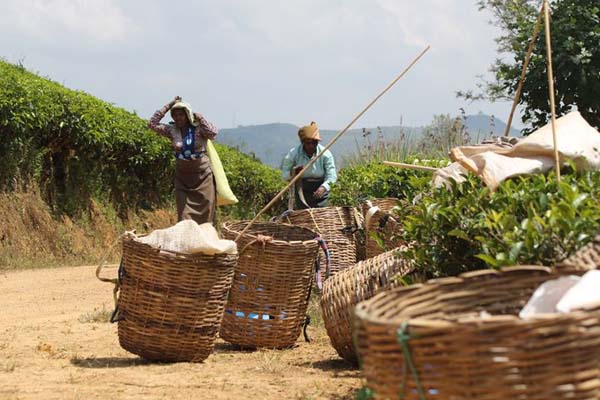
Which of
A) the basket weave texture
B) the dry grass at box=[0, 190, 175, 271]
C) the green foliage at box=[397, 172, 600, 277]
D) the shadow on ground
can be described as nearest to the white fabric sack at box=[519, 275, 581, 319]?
the green foliage at box=[397, 172, 600, 277]

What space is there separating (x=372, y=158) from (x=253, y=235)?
21.9 feet

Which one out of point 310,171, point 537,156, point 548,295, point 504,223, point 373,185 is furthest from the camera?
point 373,185

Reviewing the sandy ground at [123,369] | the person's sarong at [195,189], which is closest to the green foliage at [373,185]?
the person's sarong at [195,189]

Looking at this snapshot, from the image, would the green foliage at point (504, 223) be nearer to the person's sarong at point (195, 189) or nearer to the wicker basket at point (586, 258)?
the wicker basket at point (586, 258)

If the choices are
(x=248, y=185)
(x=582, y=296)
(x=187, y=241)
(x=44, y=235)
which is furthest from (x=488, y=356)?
(x=248, y=185)

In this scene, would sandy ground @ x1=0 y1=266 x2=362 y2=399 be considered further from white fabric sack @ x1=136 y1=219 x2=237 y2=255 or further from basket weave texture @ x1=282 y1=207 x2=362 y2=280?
basket weave texture @ x1=282 y1=207 x2=362 y2=280

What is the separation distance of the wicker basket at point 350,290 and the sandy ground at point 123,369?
0.20 metres

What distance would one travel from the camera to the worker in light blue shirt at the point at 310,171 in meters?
10.6

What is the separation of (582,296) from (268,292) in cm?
409

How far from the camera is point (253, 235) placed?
725cm

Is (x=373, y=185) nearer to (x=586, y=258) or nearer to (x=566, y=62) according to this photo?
(x=566, y=62)

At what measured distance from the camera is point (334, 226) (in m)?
9.36

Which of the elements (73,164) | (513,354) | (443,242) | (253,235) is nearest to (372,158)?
(73,164)

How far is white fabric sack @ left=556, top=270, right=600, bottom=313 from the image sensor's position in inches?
127
